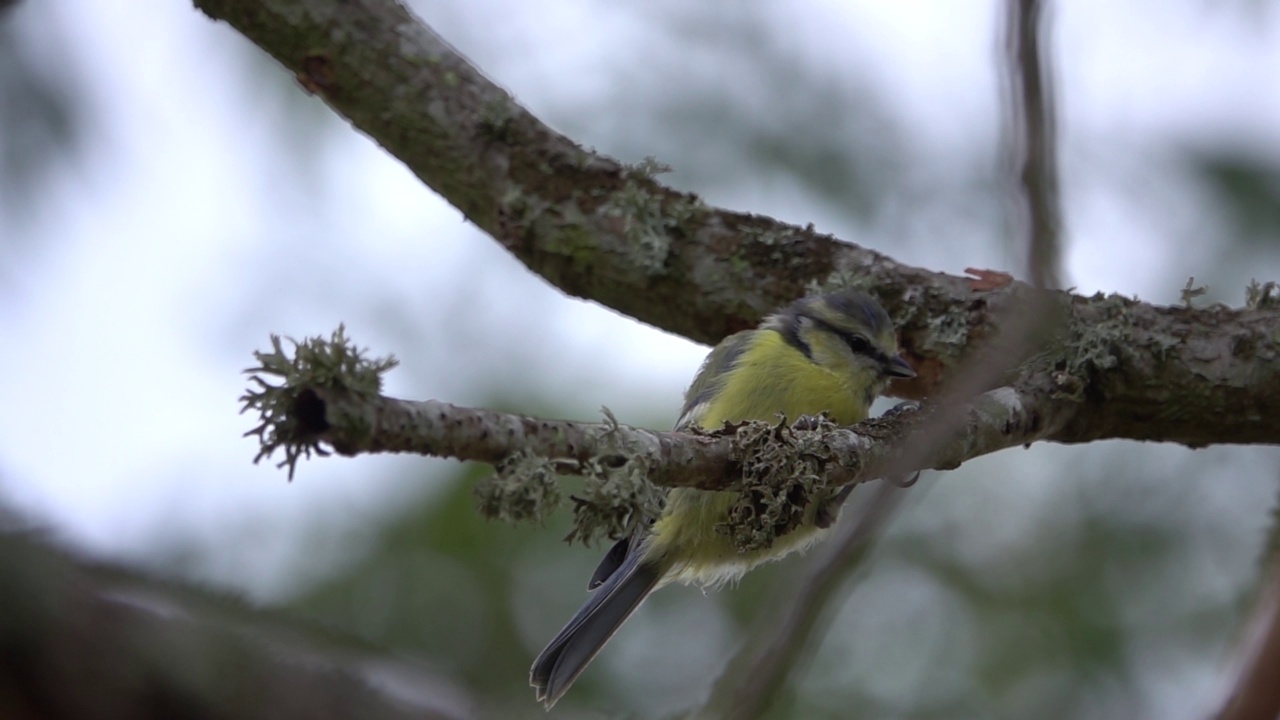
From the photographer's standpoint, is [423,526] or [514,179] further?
[423,526]

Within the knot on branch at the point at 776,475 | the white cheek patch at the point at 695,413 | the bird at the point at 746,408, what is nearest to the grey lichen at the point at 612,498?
the knot on branch at the point at 776,475

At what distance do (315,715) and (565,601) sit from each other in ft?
12.4

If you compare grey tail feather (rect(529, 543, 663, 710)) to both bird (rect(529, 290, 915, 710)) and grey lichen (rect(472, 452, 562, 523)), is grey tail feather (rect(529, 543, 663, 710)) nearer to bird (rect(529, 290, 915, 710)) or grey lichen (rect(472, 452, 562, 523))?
bird (rect(529, 290, 915, 710))

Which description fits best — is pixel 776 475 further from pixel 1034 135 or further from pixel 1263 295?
pixel 1263 295

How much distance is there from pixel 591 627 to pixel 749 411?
73 centimetres

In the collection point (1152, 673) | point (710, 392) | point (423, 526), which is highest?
point (710, 392)

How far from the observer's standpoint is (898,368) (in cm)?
302

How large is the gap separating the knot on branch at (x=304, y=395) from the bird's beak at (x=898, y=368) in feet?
6.43

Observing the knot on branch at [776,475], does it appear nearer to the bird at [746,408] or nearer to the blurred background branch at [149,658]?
the bird at [746,408]

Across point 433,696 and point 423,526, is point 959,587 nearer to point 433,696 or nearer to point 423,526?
point 423,526

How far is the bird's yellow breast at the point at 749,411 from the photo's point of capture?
3082mm

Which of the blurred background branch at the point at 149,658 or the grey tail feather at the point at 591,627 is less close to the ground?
the grey tail feather at the point at 591,627

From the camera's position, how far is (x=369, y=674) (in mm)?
1105

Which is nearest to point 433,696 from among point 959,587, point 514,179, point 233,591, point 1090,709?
point 233,591
